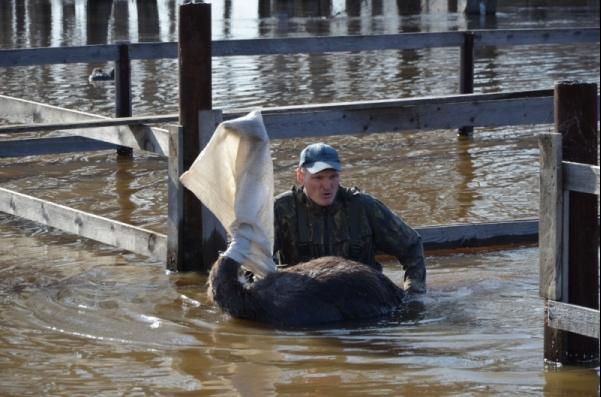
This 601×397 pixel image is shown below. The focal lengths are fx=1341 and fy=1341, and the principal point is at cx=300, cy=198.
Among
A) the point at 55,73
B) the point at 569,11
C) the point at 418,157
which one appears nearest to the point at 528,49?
the point at 55,73

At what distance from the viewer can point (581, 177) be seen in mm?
5457

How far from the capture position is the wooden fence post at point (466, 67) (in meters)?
14.2

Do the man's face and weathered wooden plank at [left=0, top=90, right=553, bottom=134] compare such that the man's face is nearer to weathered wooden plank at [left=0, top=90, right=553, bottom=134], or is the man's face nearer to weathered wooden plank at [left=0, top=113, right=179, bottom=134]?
weathered wooden plank at [left=0, top=90, right=553, bottom=134]

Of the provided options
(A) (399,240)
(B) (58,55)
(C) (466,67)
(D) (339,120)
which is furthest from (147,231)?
(C) (466,67)

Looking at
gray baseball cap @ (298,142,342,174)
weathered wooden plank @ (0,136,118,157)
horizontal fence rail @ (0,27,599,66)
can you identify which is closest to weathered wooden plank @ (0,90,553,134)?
weathered wooden plank @ (0,136,118,157)

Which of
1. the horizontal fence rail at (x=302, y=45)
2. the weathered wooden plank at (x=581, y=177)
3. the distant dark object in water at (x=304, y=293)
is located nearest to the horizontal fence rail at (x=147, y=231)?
the distant dark object in water at (x=304, y=293)

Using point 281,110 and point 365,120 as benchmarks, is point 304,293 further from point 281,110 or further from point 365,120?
point 365,120

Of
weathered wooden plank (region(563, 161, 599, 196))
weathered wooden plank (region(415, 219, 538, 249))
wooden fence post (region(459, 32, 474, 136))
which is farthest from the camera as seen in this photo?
wooden fence post (region(459, 32, 474, 136))

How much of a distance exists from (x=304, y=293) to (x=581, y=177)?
188 centimetres

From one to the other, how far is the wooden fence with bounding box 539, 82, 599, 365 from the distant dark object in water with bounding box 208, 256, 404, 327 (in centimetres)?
141

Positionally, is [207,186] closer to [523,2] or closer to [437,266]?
[437,266]

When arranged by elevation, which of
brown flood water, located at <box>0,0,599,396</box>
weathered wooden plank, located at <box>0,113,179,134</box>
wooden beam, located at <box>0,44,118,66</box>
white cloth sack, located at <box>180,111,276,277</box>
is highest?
wooden beam, located at <box>0,44,118,66</box>

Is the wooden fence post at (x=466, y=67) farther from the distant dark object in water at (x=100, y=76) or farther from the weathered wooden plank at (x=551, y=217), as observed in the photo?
the weathered wooden plank at (x=551, y=217)

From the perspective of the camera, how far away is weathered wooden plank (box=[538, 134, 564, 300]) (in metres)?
5.53
